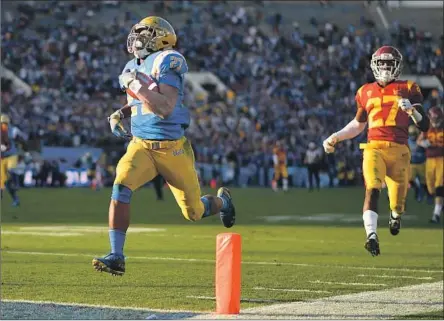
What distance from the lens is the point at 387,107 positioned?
9648mm

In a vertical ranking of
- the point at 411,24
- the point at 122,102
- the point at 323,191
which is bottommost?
the point at 323,191

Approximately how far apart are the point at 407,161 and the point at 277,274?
268 centimetres

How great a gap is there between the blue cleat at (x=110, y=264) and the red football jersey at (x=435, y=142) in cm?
1280

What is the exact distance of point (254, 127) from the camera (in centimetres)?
3984

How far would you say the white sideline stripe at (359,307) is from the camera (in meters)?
9.09

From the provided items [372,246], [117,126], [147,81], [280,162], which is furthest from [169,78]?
[280,162]

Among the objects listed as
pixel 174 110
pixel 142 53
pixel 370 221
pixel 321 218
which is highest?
pixel 142 53

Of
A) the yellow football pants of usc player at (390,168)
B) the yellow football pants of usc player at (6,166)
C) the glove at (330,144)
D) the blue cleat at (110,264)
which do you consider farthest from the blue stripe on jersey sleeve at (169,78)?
the yellow football pants of usc player at (6,166)

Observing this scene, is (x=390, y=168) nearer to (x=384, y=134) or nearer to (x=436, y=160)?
(x=384, y=134)

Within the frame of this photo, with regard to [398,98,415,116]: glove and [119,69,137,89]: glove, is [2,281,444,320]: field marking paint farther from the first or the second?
[119,69,137,89]: glove

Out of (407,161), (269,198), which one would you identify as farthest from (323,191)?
(407,161)

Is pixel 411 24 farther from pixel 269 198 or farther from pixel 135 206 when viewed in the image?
pixel 135 206

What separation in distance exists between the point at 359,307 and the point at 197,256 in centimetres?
443

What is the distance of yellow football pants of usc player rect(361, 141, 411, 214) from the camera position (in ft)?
32.2
